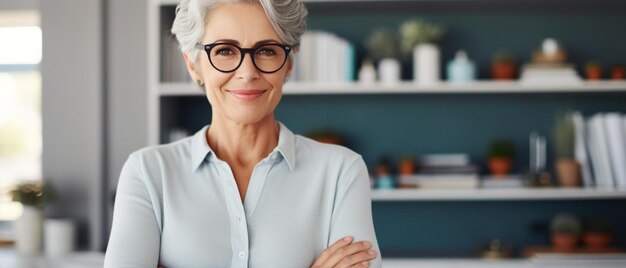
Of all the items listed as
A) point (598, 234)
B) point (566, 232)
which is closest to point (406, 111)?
point (566, 232)

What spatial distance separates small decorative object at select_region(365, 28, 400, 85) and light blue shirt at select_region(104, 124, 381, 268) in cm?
154

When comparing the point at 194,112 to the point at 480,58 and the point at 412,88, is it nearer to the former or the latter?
the point at 412,88

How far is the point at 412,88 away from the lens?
3014mm

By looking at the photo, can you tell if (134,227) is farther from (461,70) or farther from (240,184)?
(461,70)

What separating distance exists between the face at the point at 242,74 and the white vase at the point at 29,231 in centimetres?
197

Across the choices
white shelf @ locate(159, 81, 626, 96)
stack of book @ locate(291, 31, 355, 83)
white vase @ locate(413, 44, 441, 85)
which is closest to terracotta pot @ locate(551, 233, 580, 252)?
white shelf @ locate(159, 81, 626, 96)

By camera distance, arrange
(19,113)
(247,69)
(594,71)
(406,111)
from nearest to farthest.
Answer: (247,69)
(594,71)
(406,111)
(19,113)

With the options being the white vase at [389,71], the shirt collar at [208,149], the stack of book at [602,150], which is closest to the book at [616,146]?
the stack of book at [602,150]

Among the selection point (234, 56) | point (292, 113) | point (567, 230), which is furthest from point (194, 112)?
point (234, 56)

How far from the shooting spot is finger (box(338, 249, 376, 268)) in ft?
4.98

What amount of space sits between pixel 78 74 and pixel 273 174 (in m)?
2.01

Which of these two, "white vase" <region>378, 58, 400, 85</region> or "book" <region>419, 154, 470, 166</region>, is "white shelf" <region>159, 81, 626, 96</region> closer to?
"white vase" <region>378, 58, 400, 85</region>

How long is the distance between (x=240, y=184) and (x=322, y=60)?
1.60 m

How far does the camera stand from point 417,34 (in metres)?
3.12
